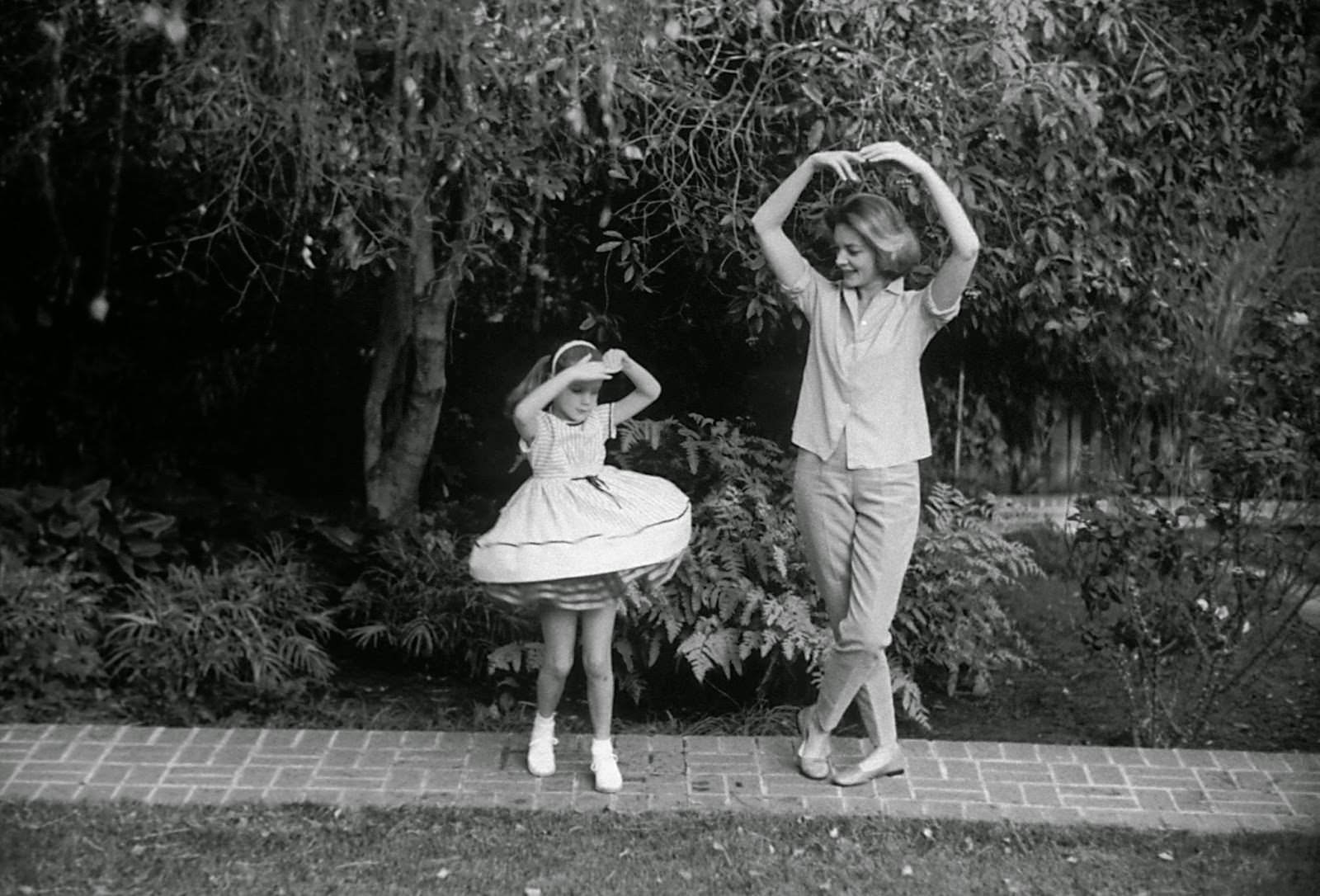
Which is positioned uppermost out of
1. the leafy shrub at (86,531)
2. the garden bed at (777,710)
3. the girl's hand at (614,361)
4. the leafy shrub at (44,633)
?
the girl's hand at (614,361)

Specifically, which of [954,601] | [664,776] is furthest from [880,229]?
[954,601]

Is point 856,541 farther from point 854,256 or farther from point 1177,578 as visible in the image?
point 1177,578

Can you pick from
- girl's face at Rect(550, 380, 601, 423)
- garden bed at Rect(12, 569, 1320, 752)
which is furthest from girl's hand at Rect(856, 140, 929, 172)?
garden bed at Rect(12, 569, 1320, 752)

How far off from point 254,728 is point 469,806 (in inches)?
46.3

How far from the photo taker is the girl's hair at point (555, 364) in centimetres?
473

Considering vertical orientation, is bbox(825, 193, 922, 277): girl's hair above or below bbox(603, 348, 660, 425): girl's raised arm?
above

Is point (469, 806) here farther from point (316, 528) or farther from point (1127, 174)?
point (1127, 174)

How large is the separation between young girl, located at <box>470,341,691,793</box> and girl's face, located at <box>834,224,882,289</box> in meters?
0.70

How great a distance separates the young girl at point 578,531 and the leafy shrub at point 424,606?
1.43m

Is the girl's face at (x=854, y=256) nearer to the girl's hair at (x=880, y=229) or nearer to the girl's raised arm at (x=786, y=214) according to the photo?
the girl's hair at (x=880, y=229)

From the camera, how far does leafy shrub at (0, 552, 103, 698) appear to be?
596 centimetres

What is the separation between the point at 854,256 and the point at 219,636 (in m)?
3.14

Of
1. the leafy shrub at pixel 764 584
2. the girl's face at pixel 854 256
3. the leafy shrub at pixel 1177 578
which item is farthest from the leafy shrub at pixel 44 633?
the leafy shrub at pixel 1177 578

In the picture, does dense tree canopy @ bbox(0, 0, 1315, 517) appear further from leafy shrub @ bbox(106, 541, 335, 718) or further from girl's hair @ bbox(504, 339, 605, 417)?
leafy shrub @ bbox(106, 541, 335, 718)
